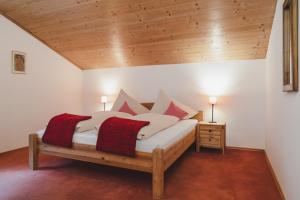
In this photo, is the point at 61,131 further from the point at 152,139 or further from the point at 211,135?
the point at 211,135

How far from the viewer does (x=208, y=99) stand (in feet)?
13.2

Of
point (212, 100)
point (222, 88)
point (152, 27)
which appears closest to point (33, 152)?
point (152, 27)

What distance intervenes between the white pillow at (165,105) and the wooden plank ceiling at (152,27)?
2.48 feet

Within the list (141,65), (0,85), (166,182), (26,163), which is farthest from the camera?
(141,65)

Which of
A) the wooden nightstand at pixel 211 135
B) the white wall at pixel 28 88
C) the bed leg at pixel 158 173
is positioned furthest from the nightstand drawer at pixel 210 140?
the white wall at pixel 28 88

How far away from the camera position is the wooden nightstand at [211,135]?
11.5 ft

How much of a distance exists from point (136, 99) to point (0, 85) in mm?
2507

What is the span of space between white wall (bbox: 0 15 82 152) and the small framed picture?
0.07m

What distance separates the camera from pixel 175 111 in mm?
3814

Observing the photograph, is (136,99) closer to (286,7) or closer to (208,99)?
(208,99)

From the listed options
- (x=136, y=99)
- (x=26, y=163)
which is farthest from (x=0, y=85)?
(x=136, y=99)

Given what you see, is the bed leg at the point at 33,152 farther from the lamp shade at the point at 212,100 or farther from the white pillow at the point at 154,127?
the lamp shade at the point at 212,100

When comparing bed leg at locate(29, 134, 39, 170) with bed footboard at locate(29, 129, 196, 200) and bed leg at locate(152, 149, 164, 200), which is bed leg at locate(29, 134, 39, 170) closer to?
bed footboard at locate(29, 129, 196, 200)

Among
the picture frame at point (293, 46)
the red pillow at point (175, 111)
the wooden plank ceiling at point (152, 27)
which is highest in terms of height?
the wooden plank ceiling at point (152, 27)
